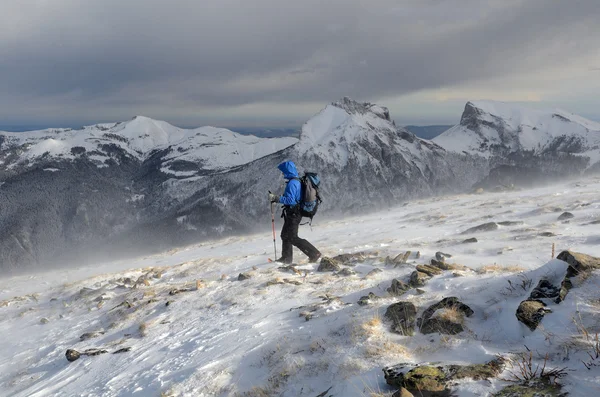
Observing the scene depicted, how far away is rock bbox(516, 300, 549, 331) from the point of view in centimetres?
529

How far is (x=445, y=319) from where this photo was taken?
608 cm

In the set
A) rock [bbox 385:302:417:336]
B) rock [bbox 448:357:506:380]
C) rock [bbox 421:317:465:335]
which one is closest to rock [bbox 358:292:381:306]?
rock [bbox 385:302:417:336]

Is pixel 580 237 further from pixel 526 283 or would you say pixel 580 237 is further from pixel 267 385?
pixel 267 385

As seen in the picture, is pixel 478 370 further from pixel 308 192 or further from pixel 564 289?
pixel 308 192

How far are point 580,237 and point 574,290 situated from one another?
31.6 feet

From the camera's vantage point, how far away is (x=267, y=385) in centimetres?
539

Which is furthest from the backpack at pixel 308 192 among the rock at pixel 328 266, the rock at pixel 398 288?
the rock at pixel 398 288

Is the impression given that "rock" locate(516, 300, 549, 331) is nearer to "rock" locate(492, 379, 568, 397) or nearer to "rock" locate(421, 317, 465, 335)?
"rock" locate(421, 317, 465, 335)

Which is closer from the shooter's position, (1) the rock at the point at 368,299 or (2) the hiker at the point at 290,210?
(1) the rock at the point at 368,299

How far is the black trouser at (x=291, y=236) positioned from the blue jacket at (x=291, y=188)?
595mm

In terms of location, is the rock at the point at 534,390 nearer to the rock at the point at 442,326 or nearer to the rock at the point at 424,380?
the rock at the point at 424,380

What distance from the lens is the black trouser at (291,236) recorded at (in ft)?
45.7

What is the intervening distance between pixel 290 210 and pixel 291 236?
1078mm

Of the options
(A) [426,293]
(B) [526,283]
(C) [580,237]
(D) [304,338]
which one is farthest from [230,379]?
(C) [580,237]
